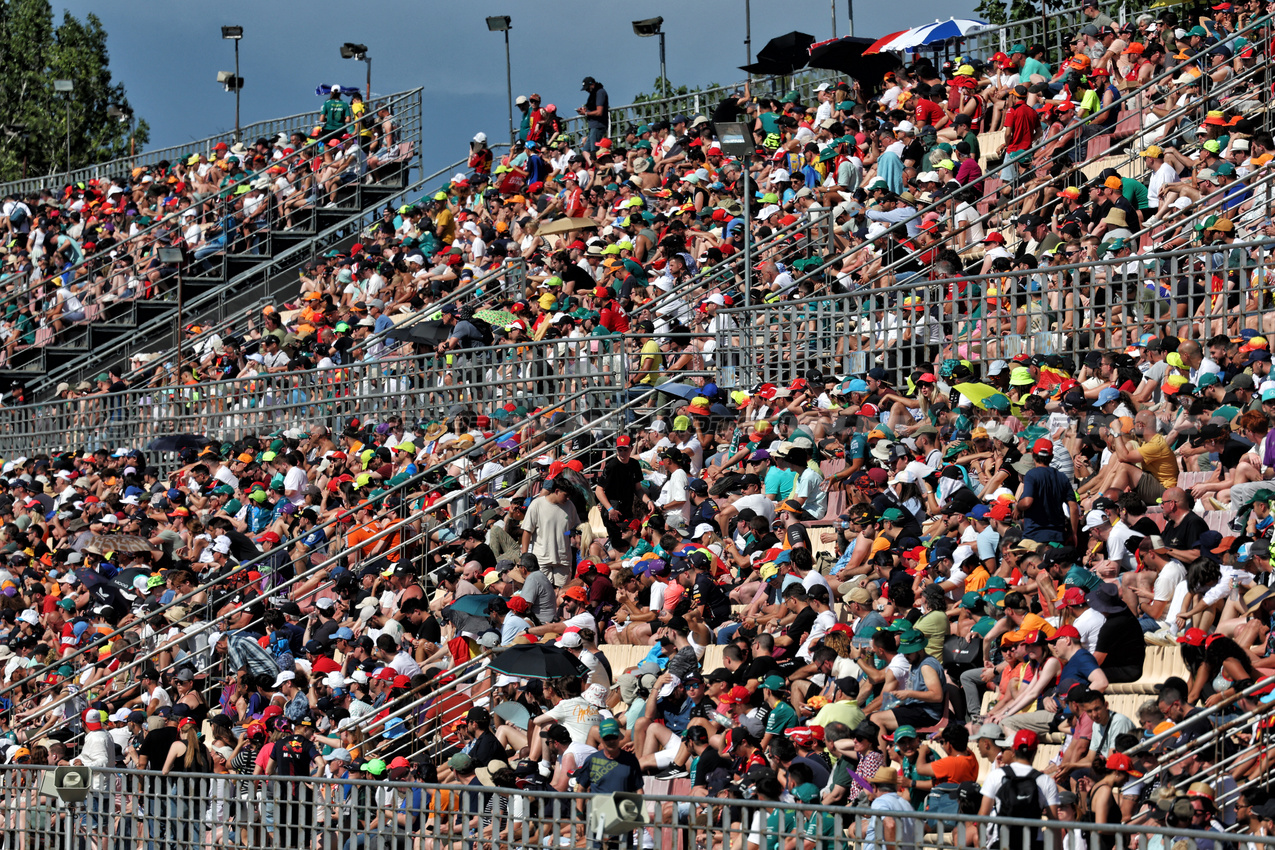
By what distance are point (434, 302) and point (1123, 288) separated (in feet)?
44.2

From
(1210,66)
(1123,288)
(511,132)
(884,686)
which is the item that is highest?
(511,132)

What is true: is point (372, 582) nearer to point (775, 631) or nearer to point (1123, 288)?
point (775, 631)

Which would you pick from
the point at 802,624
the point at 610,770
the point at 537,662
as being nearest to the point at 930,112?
the point at 802,624

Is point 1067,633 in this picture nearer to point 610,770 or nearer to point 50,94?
point 610,770

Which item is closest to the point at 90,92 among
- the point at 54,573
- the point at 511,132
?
the point at 511,132

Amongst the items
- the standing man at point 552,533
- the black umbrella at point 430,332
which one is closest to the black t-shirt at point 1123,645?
the standing man at point 552,533

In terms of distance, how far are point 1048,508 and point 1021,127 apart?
1017 centimetres

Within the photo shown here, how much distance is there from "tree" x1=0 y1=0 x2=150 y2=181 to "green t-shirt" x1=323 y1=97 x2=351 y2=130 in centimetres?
2453

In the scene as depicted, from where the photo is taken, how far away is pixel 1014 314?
19.6 m

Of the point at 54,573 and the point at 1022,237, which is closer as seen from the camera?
the point at 1022,237

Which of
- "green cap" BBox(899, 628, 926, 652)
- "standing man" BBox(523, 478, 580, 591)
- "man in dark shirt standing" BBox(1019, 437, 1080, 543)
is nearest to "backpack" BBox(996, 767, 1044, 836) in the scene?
"green cap" BBox(899, 628, 926, 652)

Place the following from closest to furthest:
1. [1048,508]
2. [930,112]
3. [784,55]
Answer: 1. [1048,508]
2. [930,112]
3. [784,55]

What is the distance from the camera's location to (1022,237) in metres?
21.5

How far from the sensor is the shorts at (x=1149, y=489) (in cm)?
1563
